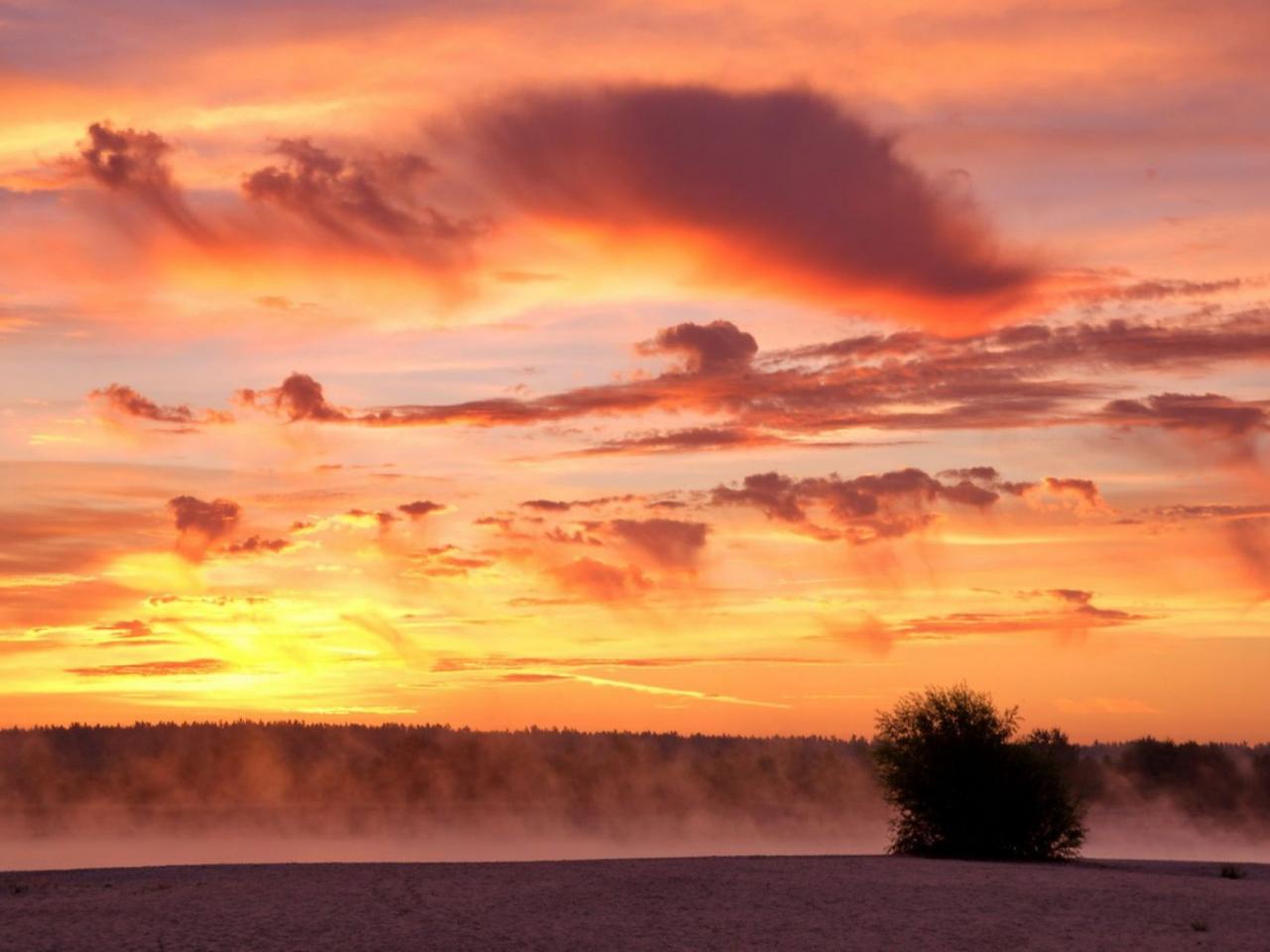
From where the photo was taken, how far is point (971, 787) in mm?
35625

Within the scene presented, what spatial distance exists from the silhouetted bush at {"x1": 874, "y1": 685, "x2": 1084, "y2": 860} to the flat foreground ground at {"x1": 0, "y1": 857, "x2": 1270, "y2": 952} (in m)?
5.45

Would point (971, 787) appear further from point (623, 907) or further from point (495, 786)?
point (495, 786)

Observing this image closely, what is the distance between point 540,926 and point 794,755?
150 m

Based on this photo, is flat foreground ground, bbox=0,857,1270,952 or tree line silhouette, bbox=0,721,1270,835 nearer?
flat foreground ground, bbox=0,857,1270,952

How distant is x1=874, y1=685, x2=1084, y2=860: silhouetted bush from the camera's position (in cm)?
3509

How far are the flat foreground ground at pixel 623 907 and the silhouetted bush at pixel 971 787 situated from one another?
5453 millimetres

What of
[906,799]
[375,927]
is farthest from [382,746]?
[375,927]

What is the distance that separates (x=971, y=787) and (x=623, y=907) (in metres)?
13.5

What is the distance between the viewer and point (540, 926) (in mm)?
22969

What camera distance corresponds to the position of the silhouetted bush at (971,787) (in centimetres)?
3509

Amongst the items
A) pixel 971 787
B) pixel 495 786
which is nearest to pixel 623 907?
pixel 971 787

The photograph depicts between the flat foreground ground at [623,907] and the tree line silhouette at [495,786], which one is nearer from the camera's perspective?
the flat foreground ground at [623,907]

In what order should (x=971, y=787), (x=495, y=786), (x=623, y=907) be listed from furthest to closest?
1. (x=495, y=786)
2. (x=971, y=787)
3. (x=623, y=907)

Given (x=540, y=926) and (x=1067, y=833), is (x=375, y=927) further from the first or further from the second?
(x=1067, y=833)
